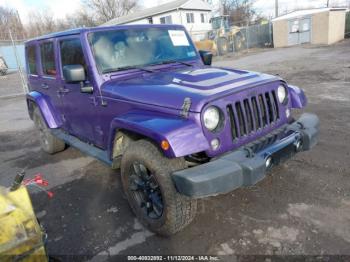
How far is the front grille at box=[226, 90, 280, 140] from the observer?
291cm

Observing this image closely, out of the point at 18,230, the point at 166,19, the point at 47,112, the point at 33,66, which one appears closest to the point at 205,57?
the point at 47,112

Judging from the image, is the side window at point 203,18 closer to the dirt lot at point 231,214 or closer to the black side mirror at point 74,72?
the dirt lot at point 231,214

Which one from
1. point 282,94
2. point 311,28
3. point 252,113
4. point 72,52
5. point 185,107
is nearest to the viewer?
point 185,107

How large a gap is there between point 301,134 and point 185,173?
1.39m

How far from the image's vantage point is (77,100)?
417cm

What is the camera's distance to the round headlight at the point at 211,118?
274 centimetres

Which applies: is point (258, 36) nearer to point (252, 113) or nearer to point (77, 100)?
point (77, 100)

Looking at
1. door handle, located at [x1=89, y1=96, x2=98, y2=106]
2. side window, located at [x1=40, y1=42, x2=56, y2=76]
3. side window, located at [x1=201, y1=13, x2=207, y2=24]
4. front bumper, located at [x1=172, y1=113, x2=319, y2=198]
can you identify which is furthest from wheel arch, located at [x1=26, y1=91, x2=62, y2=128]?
side window, located at [x1=201, y1=13, x2=207, y2=24]

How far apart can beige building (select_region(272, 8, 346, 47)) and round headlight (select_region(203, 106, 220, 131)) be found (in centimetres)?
2538

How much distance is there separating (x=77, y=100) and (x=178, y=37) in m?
1.61

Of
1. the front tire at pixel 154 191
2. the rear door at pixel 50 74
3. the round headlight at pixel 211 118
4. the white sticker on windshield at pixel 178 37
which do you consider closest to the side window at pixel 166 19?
the rear door at pixel 50 74

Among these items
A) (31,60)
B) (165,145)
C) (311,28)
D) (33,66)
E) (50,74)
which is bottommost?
(165,145)

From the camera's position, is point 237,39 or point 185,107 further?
point 237,39

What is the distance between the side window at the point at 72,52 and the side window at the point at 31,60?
1.34 m
